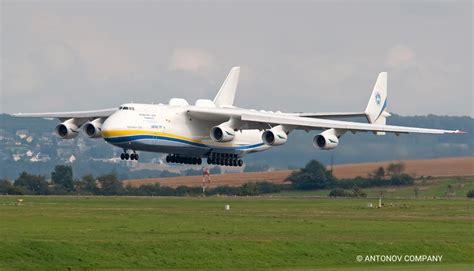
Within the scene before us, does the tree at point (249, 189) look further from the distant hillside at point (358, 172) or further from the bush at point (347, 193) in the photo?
the bush at point (347, 193)

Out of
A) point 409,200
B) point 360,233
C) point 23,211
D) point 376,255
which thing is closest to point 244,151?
point 409,200

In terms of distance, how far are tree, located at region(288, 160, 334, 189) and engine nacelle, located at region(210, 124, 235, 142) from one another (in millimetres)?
9971

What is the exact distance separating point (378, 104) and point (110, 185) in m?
14.2

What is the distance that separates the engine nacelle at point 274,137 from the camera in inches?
2040

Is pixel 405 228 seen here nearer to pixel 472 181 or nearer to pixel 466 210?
pixel 466 210

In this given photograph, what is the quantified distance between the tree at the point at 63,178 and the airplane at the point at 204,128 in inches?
200

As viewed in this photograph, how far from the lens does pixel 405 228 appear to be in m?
38.3

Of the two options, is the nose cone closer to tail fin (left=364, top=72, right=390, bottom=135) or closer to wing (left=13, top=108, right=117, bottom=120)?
wing (left=13, top=108, right=117, bottom=120)

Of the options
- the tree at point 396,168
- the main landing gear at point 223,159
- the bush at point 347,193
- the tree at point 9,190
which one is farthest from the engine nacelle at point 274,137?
the tree at point 9,190

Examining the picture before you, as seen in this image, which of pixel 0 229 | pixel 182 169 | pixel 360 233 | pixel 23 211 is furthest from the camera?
pixel 182 169

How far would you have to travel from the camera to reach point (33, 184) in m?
61.4

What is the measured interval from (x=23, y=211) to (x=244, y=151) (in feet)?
52.3

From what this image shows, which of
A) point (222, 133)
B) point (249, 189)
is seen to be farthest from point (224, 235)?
point (249, 189)

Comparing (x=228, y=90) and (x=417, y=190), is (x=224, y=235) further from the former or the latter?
(x=417, y=190)
